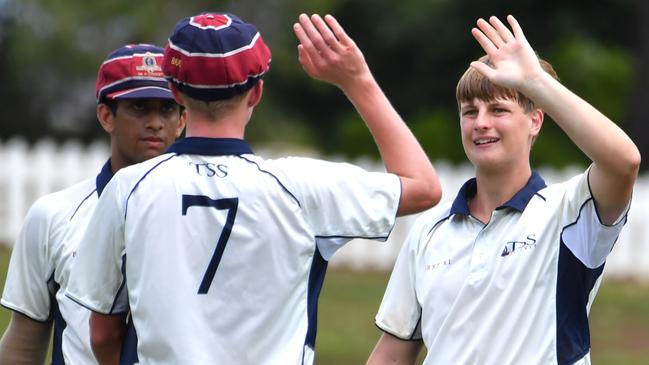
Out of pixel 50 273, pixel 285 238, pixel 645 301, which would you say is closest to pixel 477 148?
pixel 285 238

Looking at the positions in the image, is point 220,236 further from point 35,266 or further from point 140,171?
point 35,266

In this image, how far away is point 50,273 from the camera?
4.96 meters

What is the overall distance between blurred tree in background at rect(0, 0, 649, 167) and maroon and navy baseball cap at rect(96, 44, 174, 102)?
16.6 meters

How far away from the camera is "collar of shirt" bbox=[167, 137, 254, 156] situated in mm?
3846

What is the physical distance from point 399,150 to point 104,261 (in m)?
0.90

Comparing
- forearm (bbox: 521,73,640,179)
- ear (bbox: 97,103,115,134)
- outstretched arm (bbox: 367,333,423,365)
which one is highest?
forearm (bbox: 521,73,640,179)

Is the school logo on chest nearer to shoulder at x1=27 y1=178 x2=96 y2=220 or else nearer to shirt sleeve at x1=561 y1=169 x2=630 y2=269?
shirt sleeve at x1=561 y1=169 x2=630 y2=269

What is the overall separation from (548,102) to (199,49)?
1009mm

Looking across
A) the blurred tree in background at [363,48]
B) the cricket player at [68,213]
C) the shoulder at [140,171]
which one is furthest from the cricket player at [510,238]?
the blurred tree in background at [363,48]

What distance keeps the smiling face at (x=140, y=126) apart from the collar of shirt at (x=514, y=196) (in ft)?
3.63

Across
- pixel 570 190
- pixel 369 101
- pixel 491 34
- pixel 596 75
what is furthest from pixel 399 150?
pixel 596 75

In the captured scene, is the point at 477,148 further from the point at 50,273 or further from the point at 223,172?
the point at 50,273

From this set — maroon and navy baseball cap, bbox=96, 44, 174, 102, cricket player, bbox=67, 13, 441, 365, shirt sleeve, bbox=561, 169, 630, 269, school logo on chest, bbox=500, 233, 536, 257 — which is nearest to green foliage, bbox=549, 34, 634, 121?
maroon and navy baseball cap, bbox=96, 44, 174, 102

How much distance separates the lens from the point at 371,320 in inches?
560
